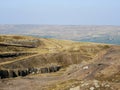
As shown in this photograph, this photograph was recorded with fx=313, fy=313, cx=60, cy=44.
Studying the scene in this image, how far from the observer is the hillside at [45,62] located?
245 feet

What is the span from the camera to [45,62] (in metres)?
108

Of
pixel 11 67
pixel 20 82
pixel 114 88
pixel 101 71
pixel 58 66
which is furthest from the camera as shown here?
pixel 58 66

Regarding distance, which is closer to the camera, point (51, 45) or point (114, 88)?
point (114, 88)

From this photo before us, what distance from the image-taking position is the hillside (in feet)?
245

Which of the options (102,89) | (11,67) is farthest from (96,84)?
(11,67)

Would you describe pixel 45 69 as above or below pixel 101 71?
below

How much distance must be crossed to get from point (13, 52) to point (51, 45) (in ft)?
81.7

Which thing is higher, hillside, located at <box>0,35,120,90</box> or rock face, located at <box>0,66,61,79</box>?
hillside, located at <box>0,35,120,90</box>

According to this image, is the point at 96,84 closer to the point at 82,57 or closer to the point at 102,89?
the point at 102,89

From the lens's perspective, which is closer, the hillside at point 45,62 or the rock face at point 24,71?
the hillside at point 45,62

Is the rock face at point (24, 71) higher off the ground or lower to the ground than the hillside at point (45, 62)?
lower

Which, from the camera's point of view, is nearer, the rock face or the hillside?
the hillside

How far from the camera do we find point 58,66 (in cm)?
10656

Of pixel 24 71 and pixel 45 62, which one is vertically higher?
pixel 45 62
